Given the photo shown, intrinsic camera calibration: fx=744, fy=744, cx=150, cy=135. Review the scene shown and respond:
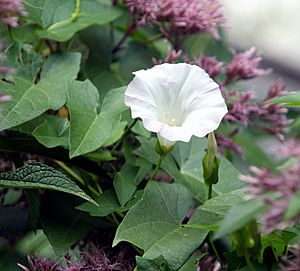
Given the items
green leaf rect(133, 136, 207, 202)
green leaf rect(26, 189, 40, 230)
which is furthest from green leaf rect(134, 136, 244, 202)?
green leaf rect(26, 189, 40, 230)

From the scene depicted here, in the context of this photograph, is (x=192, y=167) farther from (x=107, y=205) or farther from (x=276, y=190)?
(x=276, y=190)

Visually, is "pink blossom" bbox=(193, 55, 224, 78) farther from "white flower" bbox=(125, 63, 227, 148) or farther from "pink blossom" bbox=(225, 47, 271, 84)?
"white flower" bbox=(125, 63, 227, 148)

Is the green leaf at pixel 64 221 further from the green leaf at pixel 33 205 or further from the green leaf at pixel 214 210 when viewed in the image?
the green leaf at pixel 214 210

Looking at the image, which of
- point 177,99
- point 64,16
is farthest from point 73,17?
point 177,99

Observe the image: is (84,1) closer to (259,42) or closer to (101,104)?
(101,104)

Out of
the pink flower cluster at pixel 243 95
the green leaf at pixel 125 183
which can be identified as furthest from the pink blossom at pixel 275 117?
the green leaf at pixel 125 183

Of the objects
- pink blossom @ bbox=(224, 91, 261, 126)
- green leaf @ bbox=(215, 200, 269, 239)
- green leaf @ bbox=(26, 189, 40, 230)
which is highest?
green leaf @ bbox=(215, 200, 269, 239)

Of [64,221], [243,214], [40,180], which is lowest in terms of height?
[64,221]
